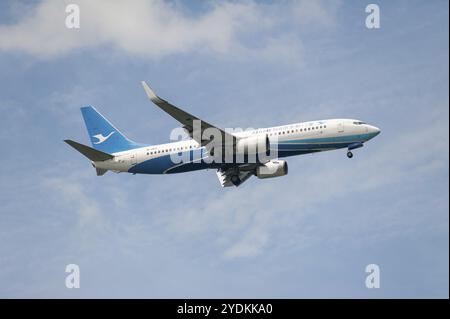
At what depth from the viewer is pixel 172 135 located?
243 ft

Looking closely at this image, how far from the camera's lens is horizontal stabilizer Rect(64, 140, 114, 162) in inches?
2702

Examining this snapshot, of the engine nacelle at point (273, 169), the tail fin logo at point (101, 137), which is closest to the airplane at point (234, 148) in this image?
the engine nacelle at point (273, 169)

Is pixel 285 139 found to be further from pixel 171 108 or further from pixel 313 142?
pixel 171 108

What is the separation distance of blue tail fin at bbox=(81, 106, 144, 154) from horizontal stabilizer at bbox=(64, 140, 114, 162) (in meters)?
2.44

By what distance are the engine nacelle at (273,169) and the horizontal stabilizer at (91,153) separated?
14.7 m

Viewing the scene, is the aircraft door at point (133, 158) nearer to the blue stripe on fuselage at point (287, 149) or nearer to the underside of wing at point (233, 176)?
the blue stripe on fuselage at point (287, 149)

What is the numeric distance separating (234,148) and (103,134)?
1627cm

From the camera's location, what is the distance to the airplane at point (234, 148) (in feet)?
221

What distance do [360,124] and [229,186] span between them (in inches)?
595

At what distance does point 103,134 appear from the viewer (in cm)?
7781

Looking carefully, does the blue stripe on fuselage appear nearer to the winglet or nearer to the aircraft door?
the aircraft door

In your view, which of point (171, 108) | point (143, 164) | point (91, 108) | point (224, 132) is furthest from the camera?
point (91, 108)

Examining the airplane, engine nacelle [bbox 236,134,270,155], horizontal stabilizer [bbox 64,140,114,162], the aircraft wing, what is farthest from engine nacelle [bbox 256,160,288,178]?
horizontal stabilizer [bbox 64,140,114,162]

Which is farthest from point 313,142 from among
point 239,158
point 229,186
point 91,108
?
point 91,108
